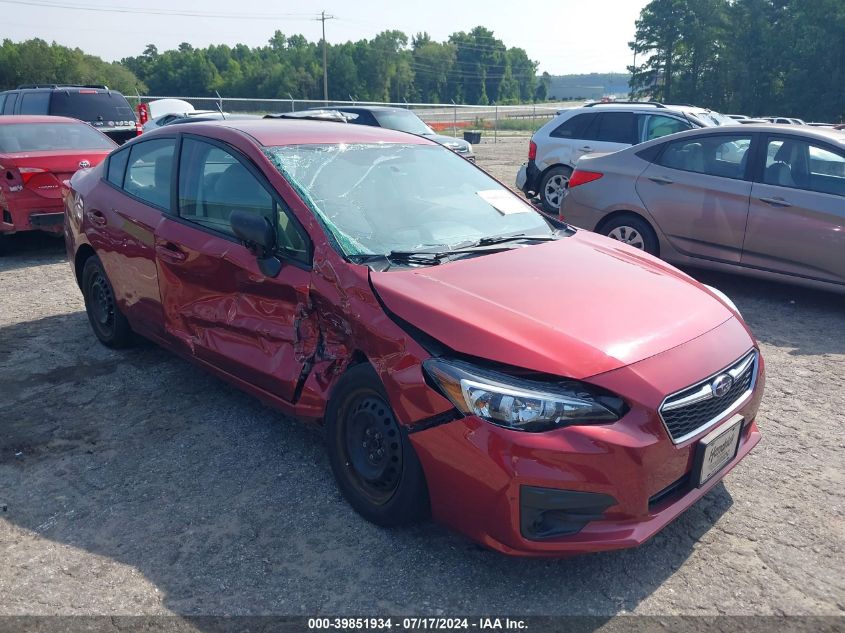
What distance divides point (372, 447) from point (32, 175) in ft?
21.9

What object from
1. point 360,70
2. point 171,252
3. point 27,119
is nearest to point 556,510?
point 171,252

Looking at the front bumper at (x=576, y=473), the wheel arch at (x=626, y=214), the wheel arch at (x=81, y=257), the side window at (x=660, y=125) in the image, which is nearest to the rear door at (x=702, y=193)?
the wheel arch at (x=626, y=214)

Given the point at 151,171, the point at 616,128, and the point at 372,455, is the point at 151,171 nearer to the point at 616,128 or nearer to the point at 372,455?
the point at 372,455

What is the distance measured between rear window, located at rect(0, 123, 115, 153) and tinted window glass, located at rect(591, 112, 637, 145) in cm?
711

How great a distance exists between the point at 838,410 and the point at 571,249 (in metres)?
2.05

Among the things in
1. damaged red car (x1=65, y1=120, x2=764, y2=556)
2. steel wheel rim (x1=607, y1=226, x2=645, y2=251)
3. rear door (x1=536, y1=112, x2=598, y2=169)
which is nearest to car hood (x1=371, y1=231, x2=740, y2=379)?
damaged red car (x1=65, y1=120, x2=764, y2=556)

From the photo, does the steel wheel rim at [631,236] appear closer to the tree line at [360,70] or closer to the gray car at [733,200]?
the gray car at [733,200]

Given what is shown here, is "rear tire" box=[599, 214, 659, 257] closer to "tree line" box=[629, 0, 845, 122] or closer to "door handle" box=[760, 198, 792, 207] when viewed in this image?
"door handle" box=[760, 198, 792, 207]

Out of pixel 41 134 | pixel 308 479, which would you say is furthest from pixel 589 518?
pixel 41 134

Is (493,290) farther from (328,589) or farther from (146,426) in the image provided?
(146,426)

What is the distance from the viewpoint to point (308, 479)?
351 centimetres

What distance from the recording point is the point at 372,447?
3.03 m

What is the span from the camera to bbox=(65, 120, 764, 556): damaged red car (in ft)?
8.28

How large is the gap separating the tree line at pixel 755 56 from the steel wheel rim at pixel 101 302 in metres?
44.9
